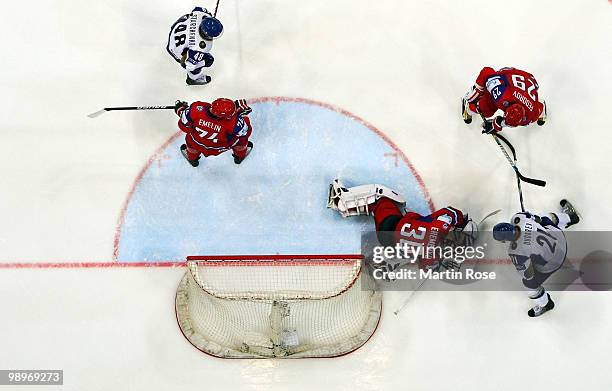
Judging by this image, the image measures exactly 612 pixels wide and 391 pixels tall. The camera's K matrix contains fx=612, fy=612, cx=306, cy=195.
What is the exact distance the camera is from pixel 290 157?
6020 millimetres

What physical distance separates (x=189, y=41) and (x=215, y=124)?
87cm

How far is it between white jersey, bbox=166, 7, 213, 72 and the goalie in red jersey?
1737mm

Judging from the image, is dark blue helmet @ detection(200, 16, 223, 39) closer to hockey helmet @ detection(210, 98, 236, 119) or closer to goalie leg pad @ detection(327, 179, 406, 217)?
hockey helmet @ detection(210, 98, 236, 119)

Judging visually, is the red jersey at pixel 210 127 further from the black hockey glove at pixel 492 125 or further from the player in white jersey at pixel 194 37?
the black hockey glove at pixel 492 125

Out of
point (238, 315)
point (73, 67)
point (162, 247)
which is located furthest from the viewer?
point (73, 67)

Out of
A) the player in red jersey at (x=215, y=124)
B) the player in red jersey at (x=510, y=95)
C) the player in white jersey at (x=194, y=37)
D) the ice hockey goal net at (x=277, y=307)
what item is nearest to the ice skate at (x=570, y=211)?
Result: the player in red jersey at (x=510, y=95)

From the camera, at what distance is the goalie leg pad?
18.7ft

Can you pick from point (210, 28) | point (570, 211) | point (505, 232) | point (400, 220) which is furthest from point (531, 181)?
point (210, 28)

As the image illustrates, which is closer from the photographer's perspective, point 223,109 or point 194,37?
point 223,109

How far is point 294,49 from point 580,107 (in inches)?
115

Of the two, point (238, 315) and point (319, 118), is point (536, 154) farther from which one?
point (238, 315)

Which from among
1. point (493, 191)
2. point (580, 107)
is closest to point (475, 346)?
point (493, 191)

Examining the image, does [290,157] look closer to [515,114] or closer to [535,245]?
[515,114]

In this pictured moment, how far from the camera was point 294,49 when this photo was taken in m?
6.26
